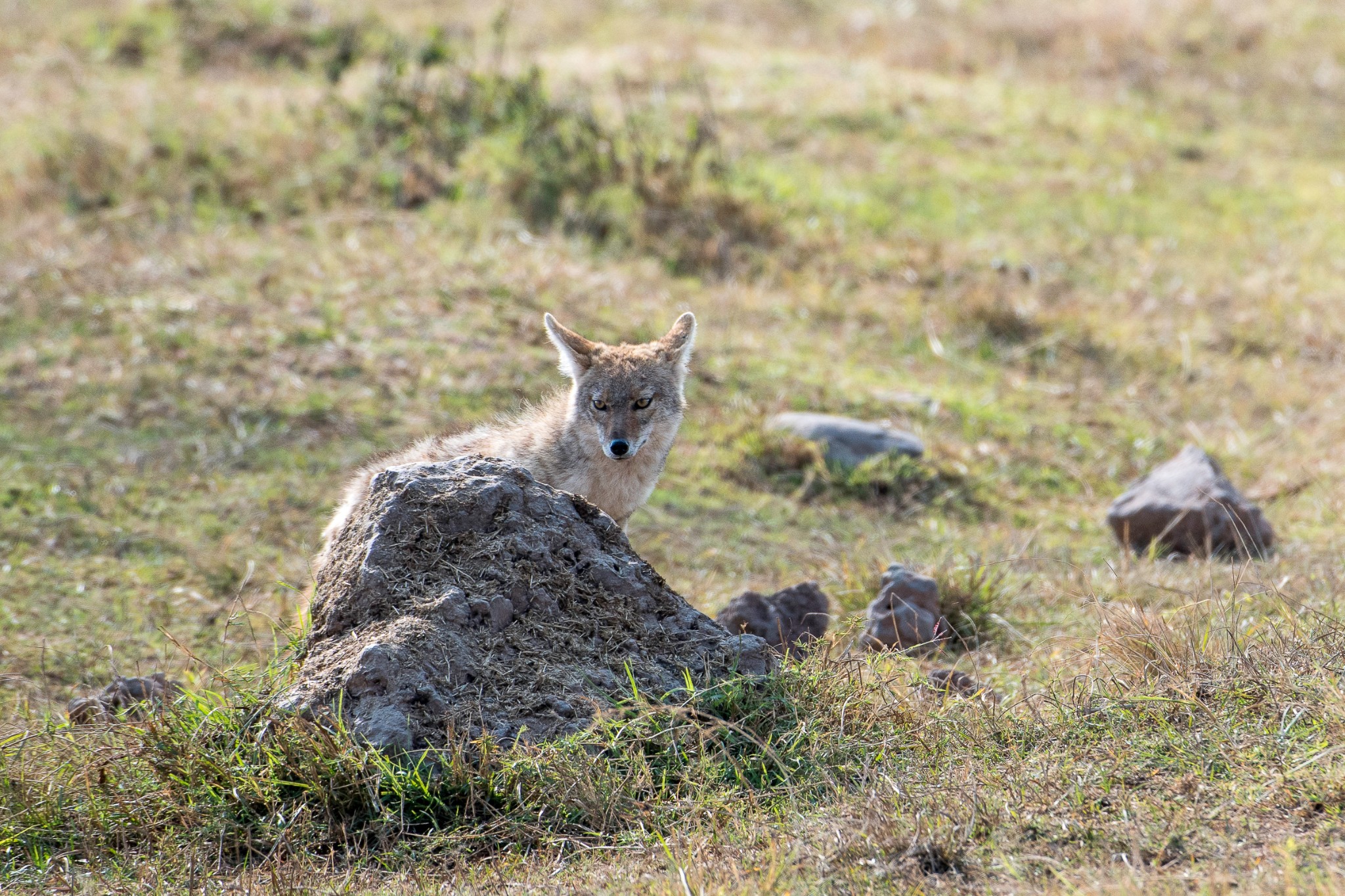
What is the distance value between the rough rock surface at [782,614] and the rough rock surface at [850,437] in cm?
273

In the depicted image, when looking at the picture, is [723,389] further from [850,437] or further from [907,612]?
[907,612]

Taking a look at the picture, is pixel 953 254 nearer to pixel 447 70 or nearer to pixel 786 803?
pixel 447 70

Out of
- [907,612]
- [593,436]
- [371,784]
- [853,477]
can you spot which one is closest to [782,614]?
[907,612]

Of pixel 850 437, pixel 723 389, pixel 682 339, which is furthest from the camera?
pixel 723 389

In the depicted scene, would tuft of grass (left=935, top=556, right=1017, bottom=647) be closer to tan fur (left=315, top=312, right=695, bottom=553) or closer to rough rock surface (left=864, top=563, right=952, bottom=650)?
rough rock surface (left=864, top=563, right=952, bottom=650)

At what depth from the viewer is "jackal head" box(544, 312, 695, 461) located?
5930 mm

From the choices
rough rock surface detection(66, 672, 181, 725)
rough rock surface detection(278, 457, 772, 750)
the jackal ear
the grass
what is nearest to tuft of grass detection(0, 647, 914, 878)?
the grass

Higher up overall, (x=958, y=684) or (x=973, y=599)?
(x=958, y=684)

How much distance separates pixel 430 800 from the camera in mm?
3854

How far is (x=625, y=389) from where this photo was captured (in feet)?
19.9

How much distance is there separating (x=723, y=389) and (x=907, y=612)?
3.98m

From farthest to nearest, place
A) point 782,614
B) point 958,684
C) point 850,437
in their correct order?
point 850,437 → point 782,614 → point 958,684

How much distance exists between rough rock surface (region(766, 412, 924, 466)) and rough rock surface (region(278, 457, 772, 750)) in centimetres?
385

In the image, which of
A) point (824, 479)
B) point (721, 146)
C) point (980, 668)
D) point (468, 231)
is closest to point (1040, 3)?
point (721, 146)
